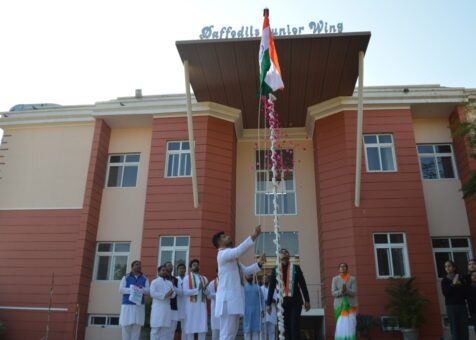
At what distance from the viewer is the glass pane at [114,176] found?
45.7 ft

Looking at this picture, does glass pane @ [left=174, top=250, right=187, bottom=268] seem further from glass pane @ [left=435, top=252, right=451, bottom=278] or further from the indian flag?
the indian flag

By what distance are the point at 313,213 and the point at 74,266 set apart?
24.3 feet

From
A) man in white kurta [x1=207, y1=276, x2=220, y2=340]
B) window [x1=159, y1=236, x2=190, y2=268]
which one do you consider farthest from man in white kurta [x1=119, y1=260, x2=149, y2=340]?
window [x1=159, y1=236, x2=190, y2=268]

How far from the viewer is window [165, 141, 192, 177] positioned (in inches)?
525

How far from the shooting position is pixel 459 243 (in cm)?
1209

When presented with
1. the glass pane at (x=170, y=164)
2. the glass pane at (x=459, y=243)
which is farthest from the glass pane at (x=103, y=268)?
the glass pane at (x=459, y=243)

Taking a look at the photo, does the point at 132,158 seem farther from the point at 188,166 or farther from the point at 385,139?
the point at 385,139

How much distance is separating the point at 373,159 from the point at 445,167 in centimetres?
234

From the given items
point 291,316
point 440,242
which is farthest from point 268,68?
point 440,242

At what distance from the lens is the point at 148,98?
1408 centimetres

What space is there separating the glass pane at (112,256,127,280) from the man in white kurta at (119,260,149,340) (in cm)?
483

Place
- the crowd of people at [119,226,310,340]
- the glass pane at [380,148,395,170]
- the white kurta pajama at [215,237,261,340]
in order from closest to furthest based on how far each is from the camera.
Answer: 1. the white kurta pajama at [215,237,261,340]
2. the crowd of people at [119,226,310,340]
3. the glass pane at [380,148,395,170]

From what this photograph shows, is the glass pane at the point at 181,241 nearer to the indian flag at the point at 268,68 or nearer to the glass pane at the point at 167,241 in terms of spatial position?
the glass pane at the point at 167,241

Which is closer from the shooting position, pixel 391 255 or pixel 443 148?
pixel 391 255
